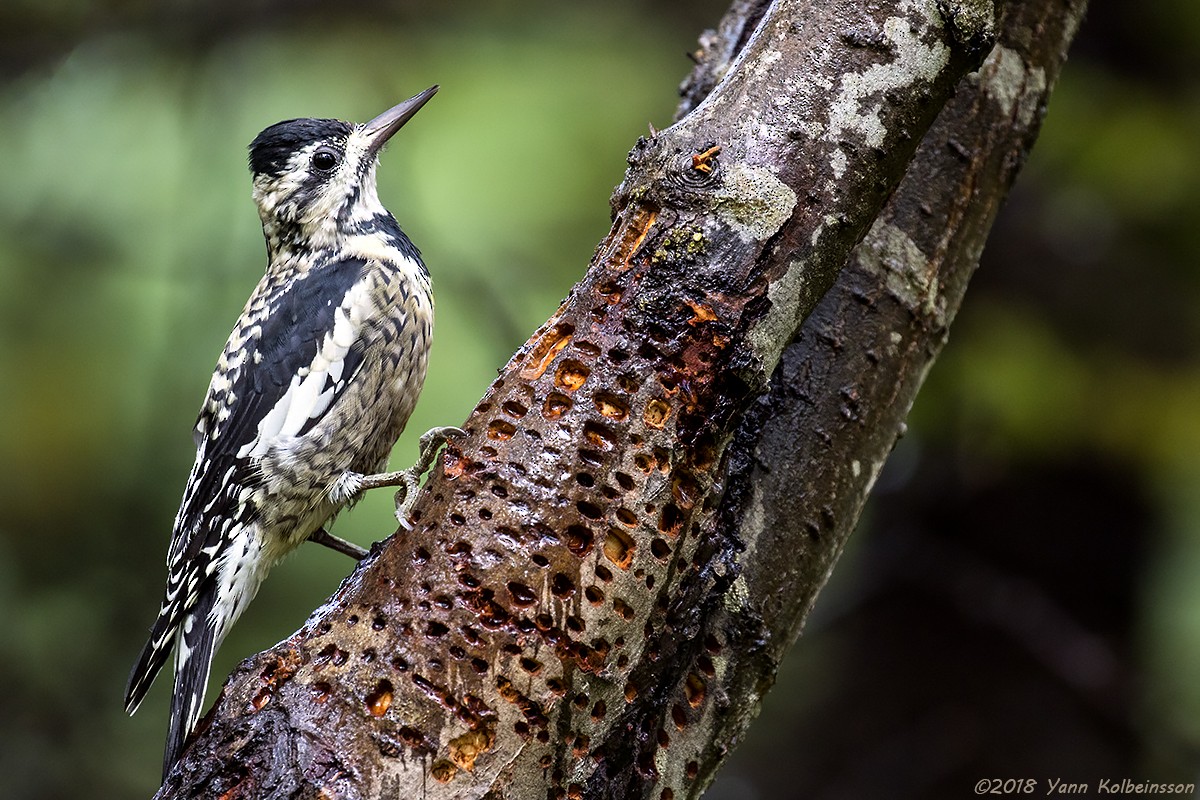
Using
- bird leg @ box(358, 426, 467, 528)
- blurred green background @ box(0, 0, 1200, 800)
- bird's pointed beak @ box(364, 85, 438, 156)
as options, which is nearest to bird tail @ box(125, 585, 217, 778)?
bird leg @ box(358, 426, 467, 528)

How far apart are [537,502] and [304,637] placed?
46cm

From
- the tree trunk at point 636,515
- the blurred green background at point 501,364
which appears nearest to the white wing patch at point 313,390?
the blurred green background at point 501,364

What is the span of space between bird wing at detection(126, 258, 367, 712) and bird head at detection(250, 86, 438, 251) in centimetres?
33

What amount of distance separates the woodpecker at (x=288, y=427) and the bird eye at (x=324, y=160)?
1.00 feet

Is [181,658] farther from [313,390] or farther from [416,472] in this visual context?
[416,472]

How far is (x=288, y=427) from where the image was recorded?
9.62 ft

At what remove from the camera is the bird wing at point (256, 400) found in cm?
282

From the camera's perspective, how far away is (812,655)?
5.11 meters

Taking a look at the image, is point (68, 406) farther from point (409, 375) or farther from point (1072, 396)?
point (1072, 396)

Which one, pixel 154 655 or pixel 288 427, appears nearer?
pixel 154 655

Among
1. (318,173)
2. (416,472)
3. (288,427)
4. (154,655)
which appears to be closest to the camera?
(416,472)

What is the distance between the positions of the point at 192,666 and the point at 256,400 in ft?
2.39

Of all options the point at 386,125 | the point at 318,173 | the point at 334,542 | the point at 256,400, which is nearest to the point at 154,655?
the point at 334,542

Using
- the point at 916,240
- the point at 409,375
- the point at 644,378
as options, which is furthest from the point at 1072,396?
the point at 644,378
